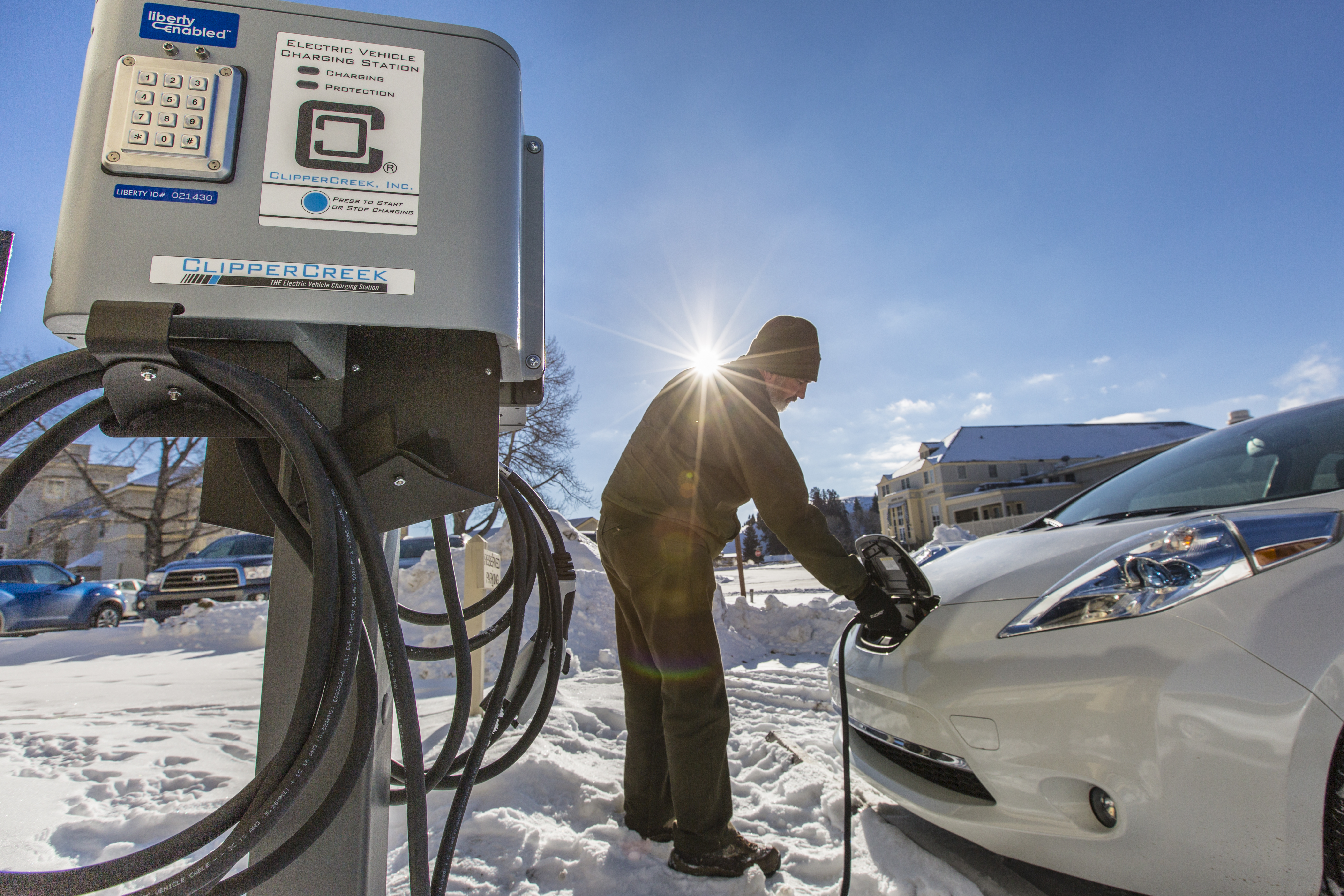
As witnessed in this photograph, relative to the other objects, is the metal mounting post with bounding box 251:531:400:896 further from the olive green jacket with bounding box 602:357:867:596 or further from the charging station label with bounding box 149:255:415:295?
the olive green jacket with bounding box 602:357:867:596

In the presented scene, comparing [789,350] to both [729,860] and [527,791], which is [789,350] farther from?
[527,791]

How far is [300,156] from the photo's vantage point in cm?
83

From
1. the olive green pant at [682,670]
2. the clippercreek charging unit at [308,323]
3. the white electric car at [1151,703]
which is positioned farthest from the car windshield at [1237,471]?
the clippercreek charging unit at [308,323]

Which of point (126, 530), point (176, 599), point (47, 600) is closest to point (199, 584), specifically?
point (176, 599)

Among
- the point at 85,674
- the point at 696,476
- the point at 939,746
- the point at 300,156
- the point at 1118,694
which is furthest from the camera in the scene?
the point at 85,674

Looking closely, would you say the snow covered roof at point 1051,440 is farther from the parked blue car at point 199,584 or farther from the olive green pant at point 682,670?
the olive green pant at point 682,670

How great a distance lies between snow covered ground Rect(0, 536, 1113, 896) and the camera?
174 centimetres

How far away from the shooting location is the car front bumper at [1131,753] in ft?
4.06

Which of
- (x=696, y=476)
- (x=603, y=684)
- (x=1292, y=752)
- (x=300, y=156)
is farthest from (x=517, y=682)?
(x=603, y=684)

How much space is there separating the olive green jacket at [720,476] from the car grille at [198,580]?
1098 centimetres

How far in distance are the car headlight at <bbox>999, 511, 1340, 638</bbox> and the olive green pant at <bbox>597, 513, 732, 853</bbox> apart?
2.64ft

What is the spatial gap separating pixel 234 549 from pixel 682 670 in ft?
41.7

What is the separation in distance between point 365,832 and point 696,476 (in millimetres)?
1258

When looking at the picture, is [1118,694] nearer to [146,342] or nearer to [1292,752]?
[1292,752]
